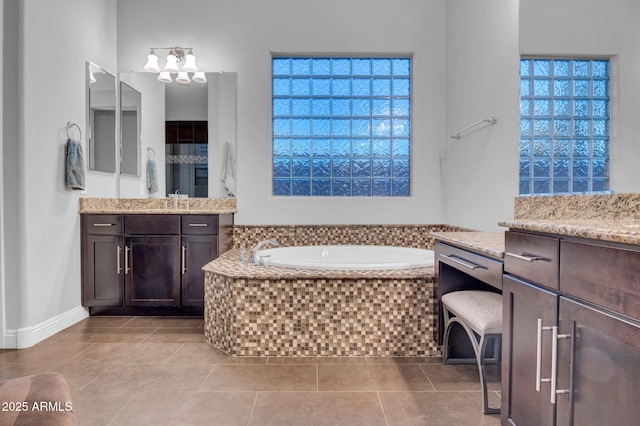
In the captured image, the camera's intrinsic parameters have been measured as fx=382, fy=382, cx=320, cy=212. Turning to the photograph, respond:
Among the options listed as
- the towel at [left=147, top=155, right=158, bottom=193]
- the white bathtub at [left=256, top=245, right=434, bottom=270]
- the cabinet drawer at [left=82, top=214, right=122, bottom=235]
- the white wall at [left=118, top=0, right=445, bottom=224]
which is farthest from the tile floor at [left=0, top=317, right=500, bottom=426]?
the white wall at [left=118, top=0, right=445, bottom=224]

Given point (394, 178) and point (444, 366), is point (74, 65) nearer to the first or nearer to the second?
point (394, 178)

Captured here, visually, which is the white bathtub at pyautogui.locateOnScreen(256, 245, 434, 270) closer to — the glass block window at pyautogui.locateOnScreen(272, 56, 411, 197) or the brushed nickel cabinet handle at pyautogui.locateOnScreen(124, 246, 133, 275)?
the glass block window at pyautogui.locateOnScreen(272, 56, 411, 197)

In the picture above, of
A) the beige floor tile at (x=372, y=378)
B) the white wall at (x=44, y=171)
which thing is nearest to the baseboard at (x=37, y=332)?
the white wall at (x=44, y=171)

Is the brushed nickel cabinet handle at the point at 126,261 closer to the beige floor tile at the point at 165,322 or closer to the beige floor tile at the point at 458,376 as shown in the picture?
the beige floor tile at the point at 165,322

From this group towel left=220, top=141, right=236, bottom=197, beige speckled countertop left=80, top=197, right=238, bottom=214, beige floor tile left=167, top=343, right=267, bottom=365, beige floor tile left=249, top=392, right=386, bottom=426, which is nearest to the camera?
beige floor tile left=249, top=392, right=386, bottom=426

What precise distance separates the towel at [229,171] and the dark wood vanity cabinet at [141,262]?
0.61 metres

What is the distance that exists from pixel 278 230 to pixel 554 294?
2701 millimetres

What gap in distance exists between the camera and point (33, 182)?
8.05 feet

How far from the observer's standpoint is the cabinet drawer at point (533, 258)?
1.07m

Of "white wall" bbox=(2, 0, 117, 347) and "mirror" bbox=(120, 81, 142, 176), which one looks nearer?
"white wall" bbox=(2, 0, 117, 347)

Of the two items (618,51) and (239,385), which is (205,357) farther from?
(618,51)

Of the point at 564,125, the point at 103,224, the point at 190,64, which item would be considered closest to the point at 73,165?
the point at 103,224

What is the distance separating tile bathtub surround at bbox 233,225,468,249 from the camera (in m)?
3.54

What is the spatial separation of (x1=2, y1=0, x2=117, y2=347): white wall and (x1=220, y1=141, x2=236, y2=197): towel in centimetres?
108
